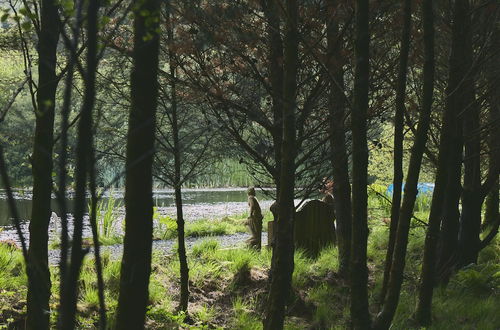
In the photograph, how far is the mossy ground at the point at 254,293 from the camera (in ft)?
17.3

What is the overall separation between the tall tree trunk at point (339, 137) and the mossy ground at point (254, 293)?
0.61 m

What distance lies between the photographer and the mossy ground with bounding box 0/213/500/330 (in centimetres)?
529

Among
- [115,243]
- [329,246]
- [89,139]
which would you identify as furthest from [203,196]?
[89,139]

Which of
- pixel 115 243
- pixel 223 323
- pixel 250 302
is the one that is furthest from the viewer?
pixel 115 243

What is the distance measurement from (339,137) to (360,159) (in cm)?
341

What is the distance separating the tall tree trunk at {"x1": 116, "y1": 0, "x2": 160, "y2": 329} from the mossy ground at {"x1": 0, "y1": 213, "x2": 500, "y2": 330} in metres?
3.09

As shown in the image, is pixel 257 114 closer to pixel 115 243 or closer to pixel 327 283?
pixel 327 283

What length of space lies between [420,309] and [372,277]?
8.12 feet

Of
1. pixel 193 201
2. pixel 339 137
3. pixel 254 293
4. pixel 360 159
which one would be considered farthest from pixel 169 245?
pixel 193 201

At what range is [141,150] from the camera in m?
1.67

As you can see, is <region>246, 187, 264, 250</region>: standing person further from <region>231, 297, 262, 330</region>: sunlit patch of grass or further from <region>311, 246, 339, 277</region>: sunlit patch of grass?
<region>231, 297, 262, 330</region>: sunlit patch of grass

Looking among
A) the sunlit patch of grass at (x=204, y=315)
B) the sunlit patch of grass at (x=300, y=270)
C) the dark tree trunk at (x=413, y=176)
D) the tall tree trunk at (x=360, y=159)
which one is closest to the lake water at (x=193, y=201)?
the sunlit patch of grass at (x=300, y=270)

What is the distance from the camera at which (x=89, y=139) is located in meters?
1.02

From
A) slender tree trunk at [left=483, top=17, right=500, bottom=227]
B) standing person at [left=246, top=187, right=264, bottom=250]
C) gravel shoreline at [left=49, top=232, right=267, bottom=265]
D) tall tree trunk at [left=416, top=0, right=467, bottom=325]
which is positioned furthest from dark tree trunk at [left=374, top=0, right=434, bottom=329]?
standing person at [left=246, top=187, right=264, bottom=250]
